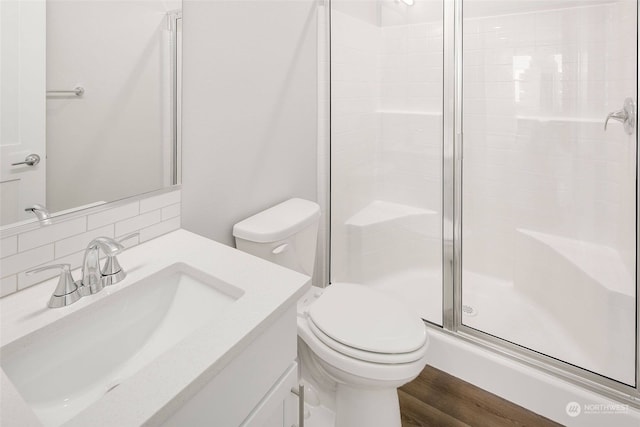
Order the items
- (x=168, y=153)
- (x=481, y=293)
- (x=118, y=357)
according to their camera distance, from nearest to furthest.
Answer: (x=118, y=357) → (x=168, y=153) → (x=481, y=293)

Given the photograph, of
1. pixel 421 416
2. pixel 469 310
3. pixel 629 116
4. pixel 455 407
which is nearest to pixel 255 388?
pixel 421 416

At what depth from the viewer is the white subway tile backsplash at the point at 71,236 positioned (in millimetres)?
844

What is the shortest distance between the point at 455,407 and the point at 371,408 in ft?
1.64

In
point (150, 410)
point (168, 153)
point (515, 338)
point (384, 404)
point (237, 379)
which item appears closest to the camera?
point (150, 410)

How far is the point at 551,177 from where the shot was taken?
6.66ft

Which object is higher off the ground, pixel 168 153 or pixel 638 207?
pixel 168 153

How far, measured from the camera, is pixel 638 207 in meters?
1.37

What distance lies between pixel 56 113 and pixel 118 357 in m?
0.59

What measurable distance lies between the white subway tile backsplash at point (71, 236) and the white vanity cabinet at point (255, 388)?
0.52 metres

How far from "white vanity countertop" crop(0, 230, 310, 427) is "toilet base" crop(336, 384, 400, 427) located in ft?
2.12

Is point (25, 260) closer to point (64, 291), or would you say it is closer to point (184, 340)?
point (64, 291)

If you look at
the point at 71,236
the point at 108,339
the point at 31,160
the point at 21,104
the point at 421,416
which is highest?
the point at 21,104

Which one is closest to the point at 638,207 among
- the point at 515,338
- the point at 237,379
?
the point at 515,338

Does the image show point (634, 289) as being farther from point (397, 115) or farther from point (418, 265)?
point (397, 115)
